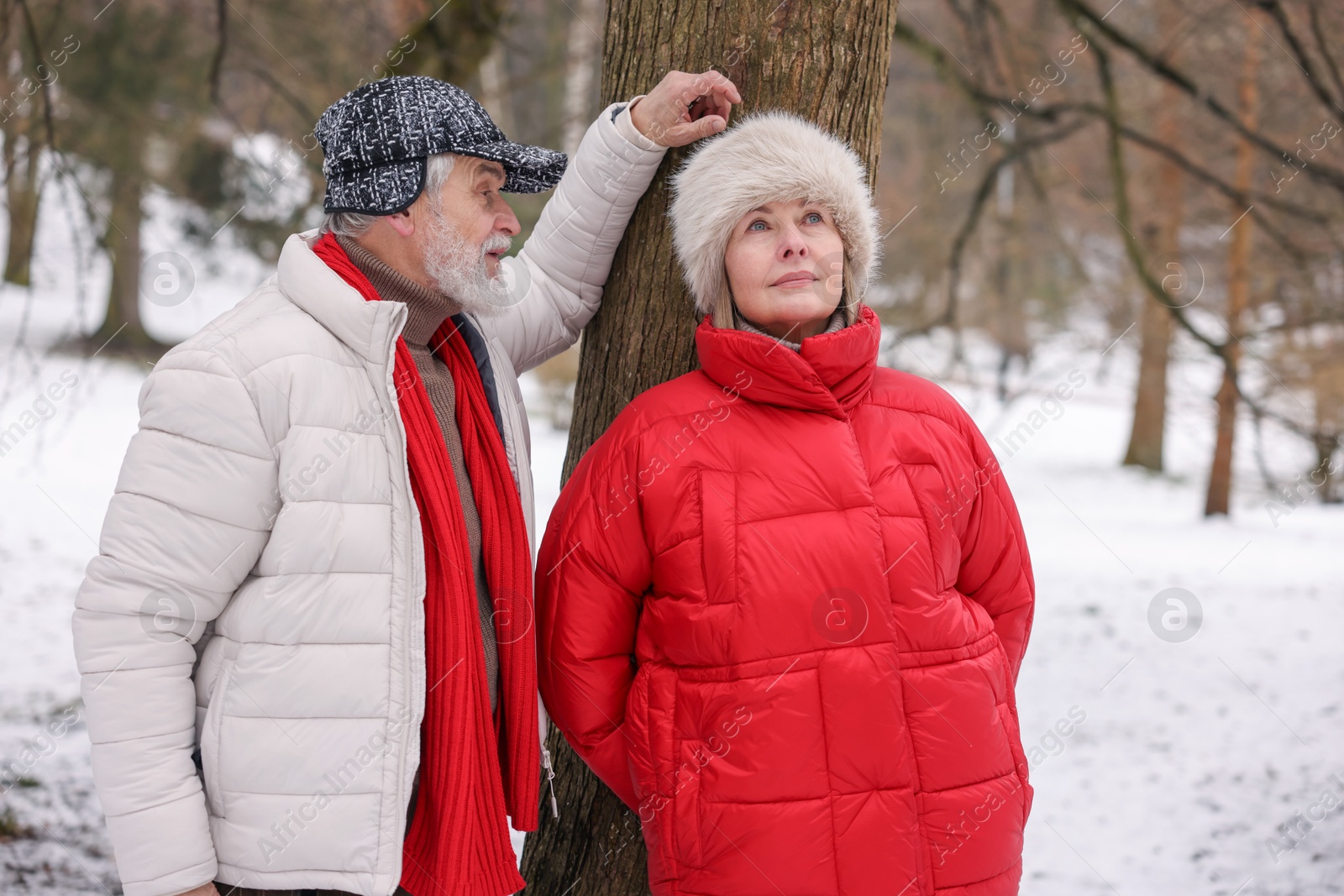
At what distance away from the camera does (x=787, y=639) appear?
69.2 inches

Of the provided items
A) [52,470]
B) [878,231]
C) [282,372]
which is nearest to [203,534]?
[282,372]

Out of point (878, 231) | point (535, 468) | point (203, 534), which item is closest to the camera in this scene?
point (203, 534)

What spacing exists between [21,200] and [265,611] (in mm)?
6776

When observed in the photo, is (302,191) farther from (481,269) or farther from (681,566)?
(681,566)

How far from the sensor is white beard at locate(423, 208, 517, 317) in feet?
5.93

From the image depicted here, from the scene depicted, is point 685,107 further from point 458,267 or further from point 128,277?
point 128,277

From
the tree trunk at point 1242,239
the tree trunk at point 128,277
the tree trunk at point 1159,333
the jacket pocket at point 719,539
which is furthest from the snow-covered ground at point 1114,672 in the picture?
the jacket pocket at point 719,539

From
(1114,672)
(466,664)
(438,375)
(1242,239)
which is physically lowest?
(1114,672)

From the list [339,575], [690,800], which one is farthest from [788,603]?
[339,575]

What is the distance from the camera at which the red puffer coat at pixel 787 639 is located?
68.7 inches

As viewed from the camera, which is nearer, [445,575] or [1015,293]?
[445,575]

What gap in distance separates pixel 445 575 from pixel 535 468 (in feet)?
25.9

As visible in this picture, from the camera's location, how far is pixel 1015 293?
14.7m

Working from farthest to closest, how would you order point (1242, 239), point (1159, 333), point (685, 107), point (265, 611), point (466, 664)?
point (1159, 333) < point (1242, 239) < point (685, 107) < point (466, 664) < point (265, 611)
